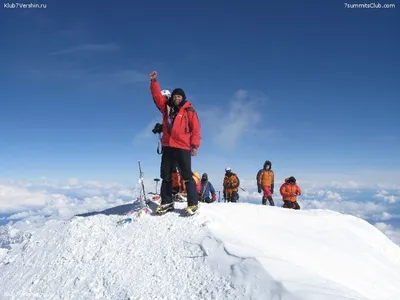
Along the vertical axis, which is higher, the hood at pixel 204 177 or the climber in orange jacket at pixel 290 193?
the hood at pixel 204 177

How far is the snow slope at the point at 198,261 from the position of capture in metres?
5.30

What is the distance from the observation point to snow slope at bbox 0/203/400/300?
5297 millimetres

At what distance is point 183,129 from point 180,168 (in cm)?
97

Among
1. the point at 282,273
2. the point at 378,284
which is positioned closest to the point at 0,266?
the point at 282,273

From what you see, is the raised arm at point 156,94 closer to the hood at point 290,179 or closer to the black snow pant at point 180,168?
the black snow pant at point 180,168

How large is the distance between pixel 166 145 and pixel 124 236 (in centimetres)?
235

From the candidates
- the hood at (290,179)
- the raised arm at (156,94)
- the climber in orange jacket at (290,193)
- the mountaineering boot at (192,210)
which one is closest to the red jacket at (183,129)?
the raised arm at (156,94)

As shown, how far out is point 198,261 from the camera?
612cm

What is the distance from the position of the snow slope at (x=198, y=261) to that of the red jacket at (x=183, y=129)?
171cm

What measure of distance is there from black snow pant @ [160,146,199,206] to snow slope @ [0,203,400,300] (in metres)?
0.49

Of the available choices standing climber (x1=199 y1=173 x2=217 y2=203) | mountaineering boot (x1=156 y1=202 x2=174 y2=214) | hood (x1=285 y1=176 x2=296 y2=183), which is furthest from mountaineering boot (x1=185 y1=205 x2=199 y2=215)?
hood (x1=285 y1=176 x2=296 y2=183)

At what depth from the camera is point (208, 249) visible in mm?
6348

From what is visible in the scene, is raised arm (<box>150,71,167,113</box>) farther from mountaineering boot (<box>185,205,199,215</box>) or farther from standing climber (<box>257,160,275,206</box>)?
standing climber (<box>257,160,275,206</box>)

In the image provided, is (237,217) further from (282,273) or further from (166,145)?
(282,273)
